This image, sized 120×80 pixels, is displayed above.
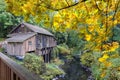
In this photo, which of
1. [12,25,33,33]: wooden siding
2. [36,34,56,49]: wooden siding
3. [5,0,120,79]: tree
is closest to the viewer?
[5,0,120,79]: tree

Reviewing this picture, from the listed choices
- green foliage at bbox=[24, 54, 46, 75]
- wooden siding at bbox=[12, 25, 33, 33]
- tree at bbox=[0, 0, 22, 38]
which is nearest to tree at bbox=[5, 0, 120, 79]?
green foliage at bbox=[24, 54, 46, 75]

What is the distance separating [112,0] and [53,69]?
2225cm

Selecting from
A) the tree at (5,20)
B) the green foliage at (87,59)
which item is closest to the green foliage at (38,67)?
the green foliage at (87,59)

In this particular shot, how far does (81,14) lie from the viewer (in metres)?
3.60

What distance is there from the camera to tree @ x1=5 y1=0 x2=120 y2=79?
3.13 m

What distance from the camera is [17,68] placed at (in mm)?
2389

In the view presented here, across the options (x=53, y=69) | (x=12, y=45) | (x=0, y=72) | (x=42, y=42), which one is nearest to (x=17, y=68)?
(x=0, y=72)

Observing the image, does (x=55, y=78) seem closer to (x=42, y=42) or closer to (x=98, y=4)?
(x=42, y=42)

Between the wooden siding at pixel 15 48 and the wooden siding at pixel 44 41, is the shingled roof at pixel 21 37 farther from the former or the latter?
the wooden siding at pixel 44 41

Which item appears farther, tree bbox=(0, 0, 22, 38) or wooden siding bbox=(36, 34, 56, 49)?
tree bbox=(0, 0, 22, 38)

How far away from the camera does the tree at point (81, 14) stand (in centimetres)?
313

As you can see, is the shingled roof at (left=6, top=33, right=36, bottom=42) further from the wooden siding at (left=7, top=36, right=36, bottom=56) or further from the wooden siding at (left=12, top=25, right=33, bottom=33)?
the wooden siding at (left=12, top=25, right=33, bottom=33)

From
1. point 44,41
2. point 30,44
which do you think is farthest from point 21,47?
point 44,41

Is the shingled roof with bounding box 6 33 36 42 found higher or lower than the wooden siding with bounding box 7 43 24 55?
higher
